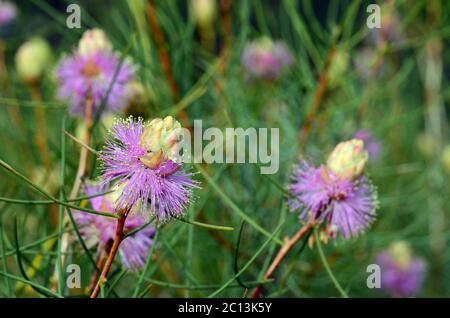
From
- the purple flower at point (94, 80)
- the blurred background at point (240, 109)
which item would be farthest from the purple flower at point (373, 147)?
the purple flower at point (94, 80)

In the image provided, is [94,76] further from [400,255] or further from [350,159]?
[400,255]

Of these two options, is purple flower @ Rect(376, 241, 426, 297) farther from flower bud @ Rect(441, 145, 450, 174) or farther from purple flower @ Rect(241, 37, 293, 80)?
purple flower @ Rect(241, 37, 293, 80)

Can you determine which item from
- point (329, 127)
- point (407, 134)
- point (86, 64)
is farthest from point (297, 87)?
point (407, 134)

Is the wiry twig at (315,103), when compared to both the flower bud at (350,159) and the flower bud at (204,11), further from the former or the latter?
the flower bud at (350,159)

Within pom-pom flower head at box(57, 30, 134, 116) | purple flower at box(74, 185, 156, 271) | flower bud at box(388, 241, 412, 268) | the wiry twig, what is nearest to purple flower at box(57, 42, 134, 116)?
pom-pom flower head at box(57, 30, 134, 116)

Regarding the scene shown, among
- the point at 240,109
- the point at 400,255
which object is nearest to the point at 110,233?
the point at 240,109
